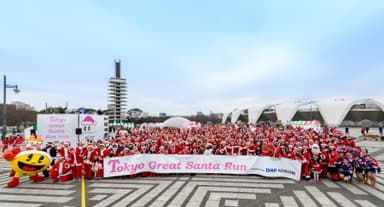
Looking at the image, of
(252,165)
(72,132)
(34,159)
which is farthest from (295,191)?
(72,132)

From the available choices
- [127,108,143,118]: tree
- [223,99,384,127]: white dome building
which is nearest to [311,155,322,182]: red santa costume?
[223,99,384,127]: white dome building

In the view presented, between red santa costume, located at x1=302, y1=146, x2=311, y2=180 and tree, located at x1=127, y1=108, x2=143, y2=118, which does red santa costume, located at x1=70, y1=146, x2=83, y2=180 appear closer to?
red santa costume, located at x1=302, y1=146, x2=311, y2=180

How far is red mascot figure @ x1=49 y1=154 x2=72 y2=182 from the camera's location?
366 inches

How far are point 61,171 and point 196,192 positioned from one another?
17.5 feet

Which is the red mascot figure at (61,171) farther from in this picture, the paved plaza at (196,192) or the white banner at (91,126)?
the white banner at (91,126)

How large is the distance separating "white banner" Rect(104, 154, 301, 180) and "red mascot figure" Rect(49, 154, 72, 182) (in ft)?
4.60

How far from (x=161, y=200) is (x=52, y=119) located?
1445 cm

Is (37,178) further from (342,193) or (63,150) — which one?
(342,193)

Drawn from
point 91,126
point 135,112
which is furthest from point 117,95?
point 91,126

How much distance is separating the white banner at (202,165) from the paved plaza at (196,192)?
300 mm

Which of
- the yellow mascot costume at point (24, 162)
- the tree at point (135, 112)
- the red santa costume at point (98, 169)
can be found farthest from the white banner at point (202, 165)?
the tree at point (135, 112)

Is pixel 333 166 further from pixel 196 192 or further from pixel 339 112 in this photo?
pixel 339 112

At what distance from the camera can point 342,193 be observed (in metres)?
7.76

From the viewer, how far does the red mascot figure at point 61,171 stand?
9305 millimetres
